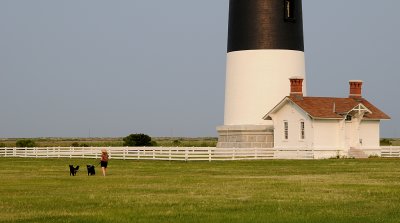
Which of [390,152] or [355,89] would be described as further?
[355,89]

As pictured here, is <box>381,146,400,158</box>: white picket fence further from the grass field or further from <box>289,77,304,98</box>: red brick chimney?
the grass field

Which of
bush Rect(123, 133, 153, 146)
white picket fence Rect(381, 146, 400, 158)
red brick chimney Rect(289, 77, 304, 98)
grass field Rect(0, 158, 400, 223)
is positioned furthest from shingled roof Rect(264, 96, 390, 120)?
bush Rect(123, 133, 153, 146)

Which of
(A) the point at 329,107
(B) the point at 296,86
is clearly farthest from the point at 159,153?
(A) the point at 329,107

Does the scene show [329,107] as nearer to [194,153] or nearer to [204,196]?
[194,153]

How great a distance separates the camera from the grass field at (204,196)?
18016 mm

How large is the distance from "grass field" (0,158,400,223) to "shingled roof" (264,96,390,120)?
13516 millimetres

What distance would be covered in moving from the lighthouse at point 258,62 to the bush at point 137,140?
25520 millimetres

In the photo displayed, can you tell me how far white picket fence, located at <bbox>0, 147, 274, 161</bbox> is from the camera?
46.2m

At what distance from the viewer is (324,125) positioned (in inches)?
1893

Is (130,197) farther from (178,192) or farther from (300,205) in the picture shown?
(300,205)

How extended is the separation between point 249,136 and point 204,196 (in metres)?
27.9

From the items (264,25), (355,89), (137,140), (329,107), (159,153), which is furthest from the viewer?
(137,140)

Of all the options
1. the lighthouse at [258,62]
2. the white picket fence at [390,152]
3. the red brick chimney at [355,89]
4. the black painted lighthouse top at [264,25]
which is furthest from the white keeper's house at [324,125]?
the black painted lighthouse top at [264,25]

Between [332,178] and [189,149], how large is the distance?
18771 mm
